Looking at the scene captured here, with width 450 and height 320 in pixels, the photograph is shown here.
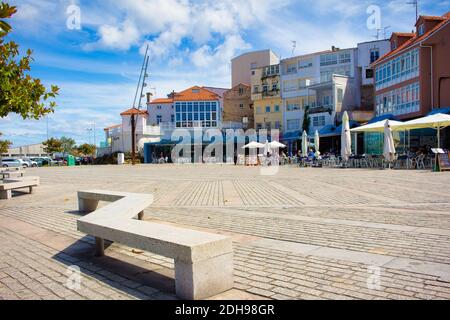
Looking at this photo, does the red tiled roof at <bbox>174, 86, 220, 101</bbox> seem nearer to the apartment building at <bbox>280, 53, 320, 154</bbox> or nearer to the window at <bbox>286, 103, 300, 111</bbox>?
the apartment building at <bbox>280, 53, 320, 154</bbox>

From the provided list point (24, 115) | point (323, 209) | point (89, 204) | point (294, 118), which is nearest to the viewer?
point (323, 209)

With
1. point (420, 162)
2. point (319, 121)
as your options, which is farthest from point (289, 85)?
point (420, 162)

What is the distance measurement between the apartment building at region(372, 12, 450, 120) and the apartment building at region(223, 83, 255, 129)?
85.5 feet

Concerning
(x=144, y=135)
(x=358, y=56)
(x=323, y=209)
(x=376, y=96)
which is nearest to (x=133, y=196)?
(x=323, y=209)

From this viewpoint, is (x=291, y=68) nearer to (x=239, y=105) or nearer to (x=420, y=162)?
(x=239, y=105)

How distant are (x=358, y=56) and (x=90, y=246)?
4583 centimetres

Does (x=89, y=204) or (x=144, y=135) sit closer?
(x=89, y=204)

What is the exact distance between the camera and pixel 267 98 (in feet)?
176

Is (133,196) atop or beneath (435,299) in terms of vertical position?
atop

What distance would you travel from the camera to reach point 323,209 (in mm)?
8609

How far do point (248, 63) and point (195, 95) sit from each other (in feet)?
43.8

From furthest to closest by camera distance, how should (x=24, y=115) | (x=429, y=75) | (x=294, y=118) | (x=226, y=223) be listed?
(x=294, y=118) < (x=429, y=75) < (x=24, y=115) < (x=226, y=223)
